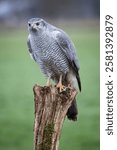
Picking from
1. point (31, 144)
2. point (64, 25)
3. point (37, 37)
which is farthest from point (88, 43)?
point (31, 144)

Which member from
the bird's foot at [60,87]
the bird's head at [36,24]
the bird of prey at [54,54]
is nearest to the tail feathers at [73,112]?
the bird of prey at [54,54]

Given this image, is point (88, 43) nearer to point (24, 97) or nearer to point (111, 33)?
point (111, 33)

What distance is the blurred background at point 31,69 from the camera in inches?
82.5

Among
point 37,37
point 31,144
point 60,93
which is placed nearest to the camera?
point 60,93

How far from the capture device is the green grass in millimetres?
2090

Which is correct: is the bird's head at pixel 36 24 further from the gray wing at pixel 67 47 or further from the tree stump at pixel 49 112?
the tree stump at pixel 49 112

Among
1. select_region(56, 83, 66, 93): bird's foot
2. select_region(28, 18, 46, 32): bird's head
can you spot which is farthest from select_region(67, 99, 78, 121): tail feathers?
select_region(28, 18, 46, 32): bird's head

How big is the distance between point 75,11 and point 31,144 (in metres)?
0.47

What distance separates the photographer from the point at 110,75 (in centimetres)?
206

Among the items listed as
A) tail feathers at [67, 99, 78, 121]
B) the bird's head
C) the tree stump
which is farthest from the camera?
tail feathers at [67, 99, 78, 121]

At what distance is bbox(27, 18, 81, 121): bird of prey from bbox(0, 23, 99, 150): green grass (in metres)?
0.06

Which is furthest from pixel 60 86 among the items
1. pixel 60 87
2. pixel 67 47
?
pixel 67 47

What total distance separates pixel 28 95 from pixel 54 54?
8.1 inches

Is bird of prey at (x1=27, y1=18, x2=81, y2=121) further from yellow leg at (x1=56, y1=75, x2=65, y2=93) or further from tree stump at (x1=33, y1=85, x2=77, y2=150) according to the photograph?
tree stump at (x1=33, y1=85, x2=77, y2=150)
